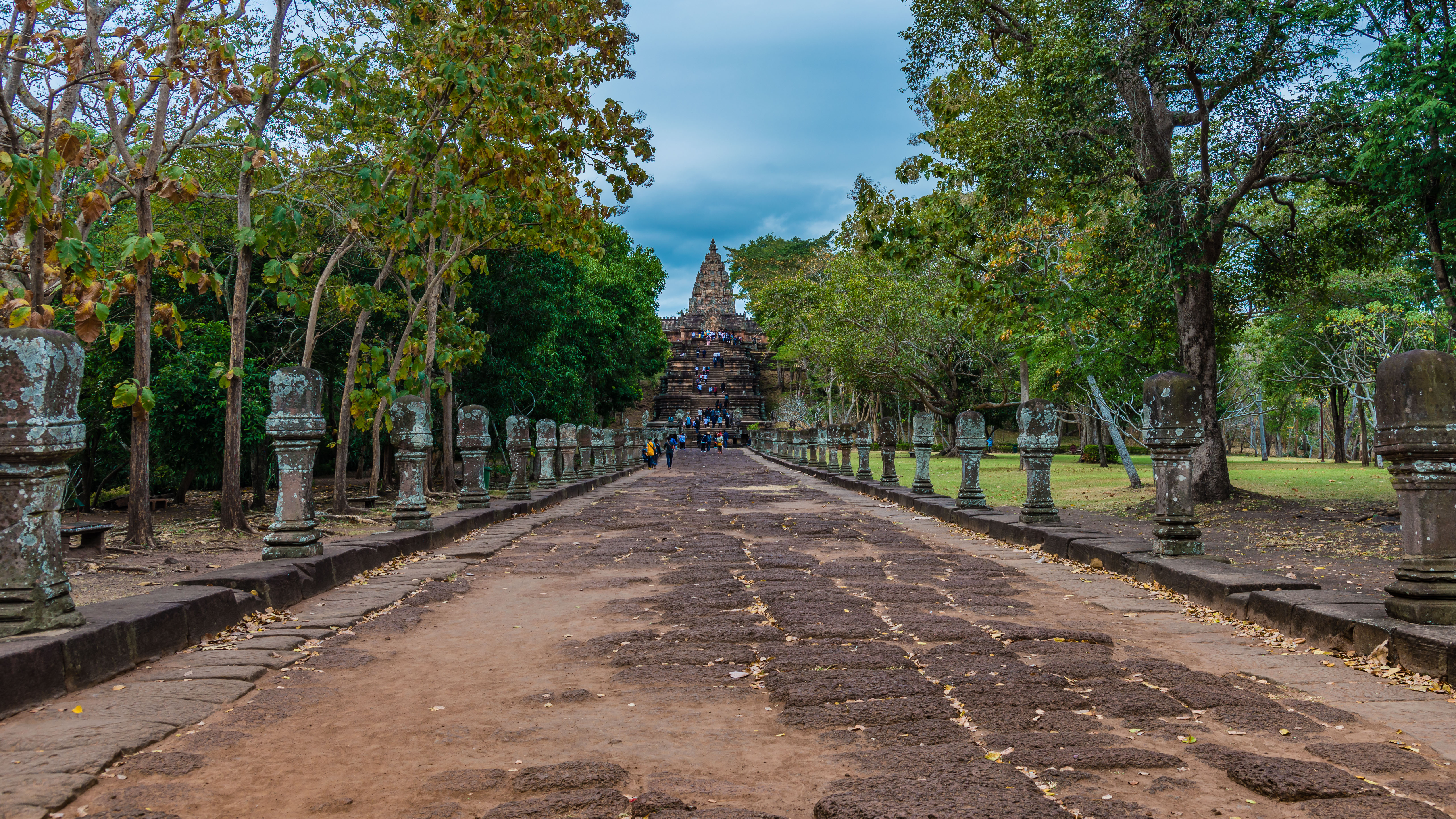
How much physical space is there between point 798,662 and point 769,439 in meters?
37.5

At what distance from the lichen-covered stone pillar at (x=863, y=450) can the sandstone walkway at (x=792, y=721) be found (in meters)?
11.7

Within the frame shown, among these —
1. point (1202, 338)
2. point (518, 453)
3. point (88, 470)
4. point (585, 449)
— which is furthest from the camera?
point (585, 449)

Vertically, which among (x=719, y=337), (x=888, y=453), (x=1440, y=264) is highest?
(x=719, y=337)

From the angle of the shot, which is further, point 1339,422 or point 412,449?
point 1339,422

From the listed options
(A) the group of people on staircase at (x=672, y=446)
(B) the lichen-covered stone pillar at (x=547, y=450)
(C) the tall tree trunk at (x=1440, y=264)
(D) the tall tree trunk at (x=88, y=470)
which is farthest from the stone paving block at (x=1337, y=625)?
(A) the group of people on staircase at (x=672, y=446)

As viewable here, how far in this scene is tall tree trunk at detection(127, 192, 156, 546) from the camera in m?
7.79

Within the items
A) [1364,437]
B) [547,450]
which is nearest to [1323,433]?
[1364,437]

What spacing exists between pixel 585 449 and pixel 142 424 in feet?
39.3

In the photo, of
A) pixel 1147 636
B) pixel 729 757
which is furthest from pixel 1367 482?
pixel 729 757

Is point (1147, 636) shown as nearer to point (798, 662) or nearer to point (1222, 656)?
point (1222, 656)

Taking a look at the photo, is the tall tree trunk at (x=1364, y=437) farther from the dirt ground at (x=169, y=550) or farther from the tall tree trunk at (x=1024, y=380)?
the dirt ground at (x=169, y=550)

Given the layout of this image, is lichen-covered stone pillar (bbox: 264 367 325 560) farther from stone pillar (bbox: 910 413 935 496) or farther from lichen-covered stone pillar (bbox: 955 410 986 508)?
stone pillar (bbox: 910 413 935 496)

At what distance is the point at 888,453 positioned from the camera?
15984 mm

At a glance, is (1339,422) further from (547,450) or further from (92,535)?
(92,535)
